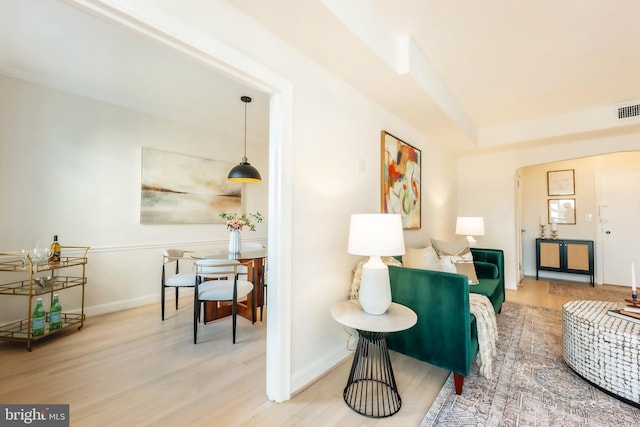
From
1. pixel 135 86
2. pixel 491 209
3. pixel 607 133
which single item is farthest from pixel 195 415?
pixel 607 133

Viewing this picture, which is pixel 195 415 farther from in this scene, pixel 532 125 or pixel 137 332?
pixel 532 125

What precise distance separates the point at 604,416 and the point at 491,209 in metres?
3.64

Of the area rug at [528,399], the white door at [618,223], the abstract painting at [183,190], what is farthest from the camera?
the white door at [618,223]

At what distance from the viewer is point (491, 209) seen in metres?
4.73

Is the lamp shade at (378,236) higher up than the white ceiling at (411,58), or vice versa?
the white ceiling at (411,58)

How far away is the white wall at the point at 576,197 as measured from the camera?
4738 mm

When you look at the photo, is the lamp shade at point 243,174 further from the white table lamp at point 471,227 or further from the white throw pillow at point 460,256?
the white table lamp at point 471,227

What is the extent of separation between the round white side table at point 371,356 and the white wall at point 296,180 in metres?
0.31

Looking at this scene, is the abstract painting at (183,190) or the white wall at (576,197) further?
the white wall at (576,197)

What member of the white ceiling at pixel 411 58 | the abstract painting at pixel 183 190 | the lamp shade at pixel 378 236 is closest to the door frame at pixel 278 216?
the white ceiling at pixel 411 58

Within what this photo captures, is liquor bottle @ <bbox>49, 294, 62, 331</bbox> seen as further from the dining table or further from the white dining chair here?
the dining table

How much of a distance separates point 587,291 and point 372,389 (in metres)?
4.72

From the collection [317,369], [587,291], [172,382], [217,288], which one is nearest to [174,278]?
[217,288]

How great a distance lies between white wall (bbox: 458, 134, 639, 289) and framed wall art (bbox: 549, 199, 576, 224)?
54.2 inches
